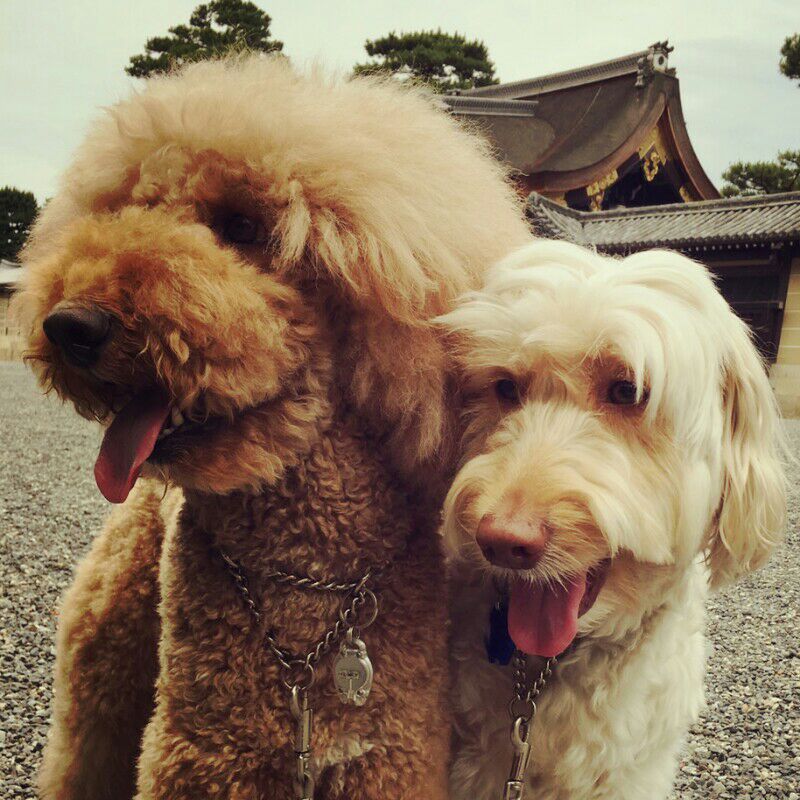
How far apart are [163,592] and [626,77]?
21674mm

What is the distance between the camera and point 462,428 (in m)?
1.66

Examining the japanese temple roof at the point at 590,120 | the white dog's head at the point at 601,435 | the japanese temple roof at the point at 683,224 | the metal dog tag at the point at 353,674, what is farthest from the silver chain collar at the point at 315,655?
the japanese temple roof at the point at 590,120

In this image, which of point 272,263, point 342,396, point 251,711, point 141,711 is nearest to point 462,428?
point 342,396

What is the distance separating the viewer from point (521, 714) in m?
1.63

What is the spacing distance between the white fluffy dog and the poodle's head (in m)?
0.16

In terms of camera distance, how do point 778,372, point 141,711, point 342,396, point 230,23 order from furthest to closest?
point 230,23 → point 778,372 → point 141,711 → point 342,396

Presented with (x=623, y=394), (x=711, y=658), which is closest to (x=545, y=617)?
(x=623, y=394)

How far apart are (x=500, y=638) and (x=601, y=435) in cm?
48

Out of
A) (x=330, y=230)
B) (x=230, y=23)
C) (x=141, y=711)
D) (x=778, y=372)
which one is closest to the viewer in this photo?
(x=330, y=230)

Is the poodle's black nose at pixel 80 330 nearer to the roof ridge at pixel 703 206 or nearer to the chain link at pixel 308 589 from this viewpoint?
the chain link at pixel 308 589

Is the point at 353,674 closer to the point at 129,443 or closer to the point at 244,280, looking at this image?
the point at 129,443

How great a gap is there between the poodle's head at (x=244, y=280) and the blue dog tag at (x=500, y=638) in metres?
0.35

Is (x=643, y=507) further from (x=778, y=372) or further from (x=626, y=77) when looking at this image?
(x=626, y=77)

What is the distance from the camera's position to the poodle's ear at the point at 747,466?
1.63 meters
